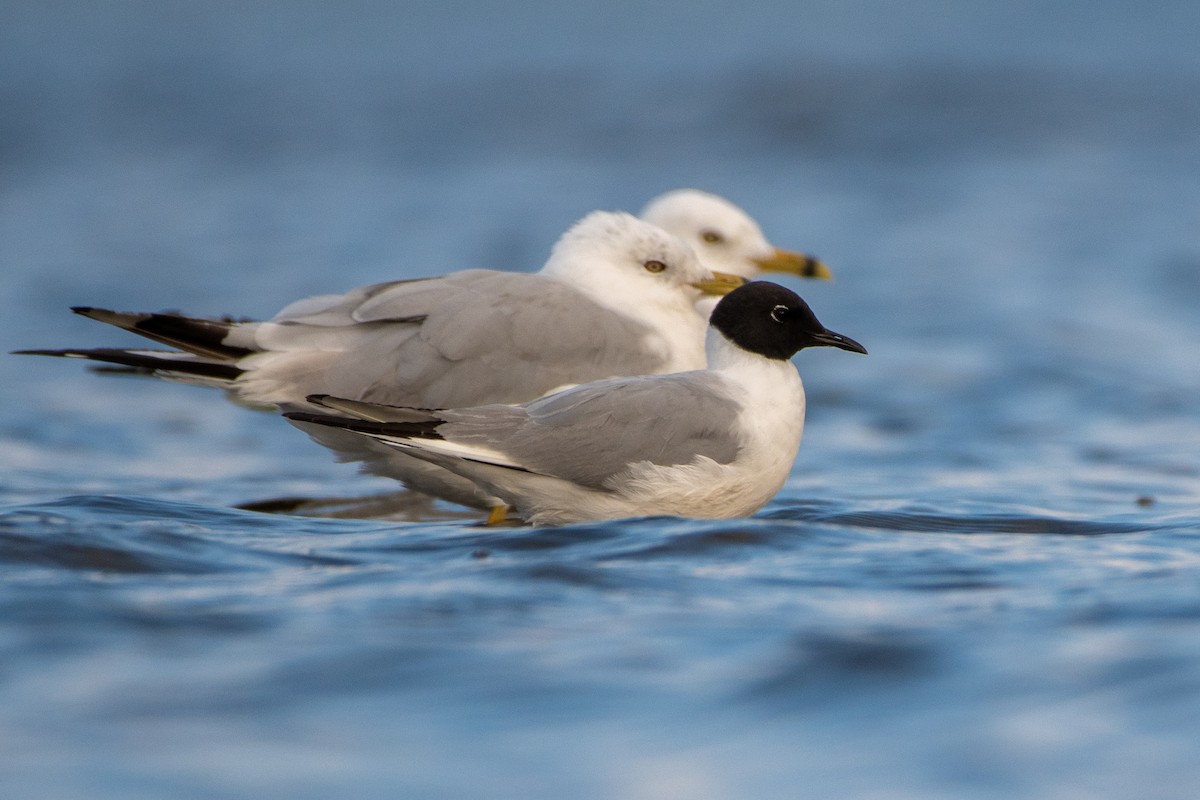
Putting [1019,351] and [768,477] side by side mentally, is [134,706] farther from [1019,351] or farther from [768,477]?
[1019,351]

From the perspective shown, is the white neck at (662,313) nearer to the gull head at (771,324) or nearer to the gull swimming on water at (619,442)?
the gull head at (771,324)

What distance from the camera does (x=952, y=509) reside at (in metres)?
5.93

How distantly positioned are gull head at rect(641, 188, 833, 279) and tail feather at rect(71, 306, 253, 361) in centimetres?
255

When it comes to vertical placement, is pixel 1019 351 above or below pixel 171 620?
above

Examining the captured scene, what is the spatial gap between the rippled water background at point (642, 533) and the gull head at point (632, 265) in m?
0.93

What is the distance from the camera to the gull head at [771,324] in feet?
18.0

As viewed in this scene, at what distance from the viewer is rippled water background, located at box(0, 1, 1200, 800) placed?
11.2 feet

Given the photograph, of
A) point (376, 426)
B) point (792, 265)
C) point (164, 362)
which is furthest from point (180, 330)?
point (792, 265)

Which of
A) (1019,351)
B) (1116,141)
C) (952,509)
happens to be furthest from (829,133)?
(952,509)

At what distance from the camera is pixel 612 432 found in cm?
520

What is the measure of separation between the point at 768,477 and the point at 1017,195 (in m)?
12.3

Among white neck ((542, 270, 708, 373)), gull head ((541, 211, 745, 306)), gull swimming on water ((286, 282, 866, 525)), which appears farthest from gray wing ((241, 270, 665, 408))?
gull swimming on water ((286, 282, 866, 525))

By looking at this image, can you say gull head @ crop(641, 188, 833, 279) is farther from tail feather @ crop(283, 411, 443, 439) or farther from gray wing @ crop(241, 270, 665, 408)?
tail feather @ crop(283, 411, 443, 439)

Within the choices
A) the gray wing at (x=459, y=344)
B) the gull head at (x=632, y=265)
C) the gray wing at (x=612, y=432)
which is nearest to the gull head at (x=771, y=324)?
the gray wing at (x=612, y=432)
